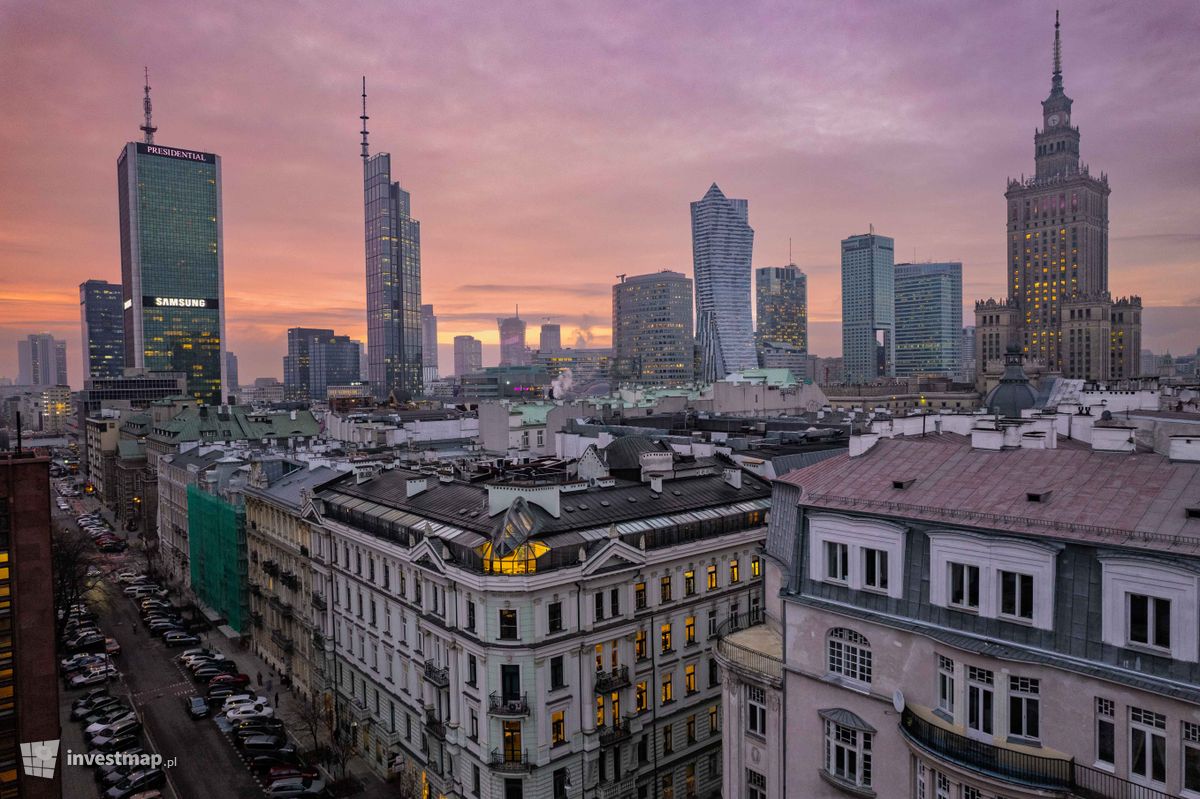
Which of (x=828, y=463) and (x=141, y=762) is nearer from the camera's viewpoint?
(x=828, y=463)

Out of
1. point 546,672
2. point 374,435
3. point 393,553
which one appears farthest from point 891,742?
point 374,435

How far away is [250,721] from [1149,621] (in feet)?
222

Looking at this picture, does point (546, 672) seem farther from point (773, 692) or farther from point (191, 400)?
point (191, 400)

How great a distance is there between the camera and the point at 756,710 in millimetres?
35750

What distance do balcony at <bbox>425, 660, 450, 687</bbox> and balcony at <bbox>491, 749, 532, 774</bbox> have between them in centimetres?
569

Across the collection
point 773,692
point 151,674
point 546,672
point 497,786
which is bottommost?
point 151,674

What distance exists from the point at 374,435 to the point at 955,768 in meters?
113

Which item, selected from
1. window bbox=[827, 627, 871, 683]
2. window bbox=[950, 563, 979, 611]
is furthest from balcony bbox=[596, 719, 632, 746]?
window bbox=[950, 563, 979, 611]

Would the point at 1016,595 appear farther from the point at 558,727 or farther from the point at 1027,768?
the point at 558,727

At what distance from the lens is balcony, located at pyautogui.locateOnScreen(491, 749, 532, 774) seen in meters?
44.3

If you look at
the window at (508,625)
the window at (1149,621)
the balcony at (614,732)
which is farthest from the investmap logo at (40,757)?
the window at (1149,621)

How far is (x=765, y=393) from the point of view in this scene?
15800cm

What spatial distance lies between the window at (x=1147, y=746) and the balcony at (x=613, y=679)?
2979 centimetres

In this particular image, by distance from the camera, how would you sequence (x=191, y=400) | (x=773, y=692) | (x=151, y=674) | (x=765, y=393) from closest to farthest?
(x=773, y=692)
(x=151, y=674)
(x=765, y=393)
(x=191, y=400)
